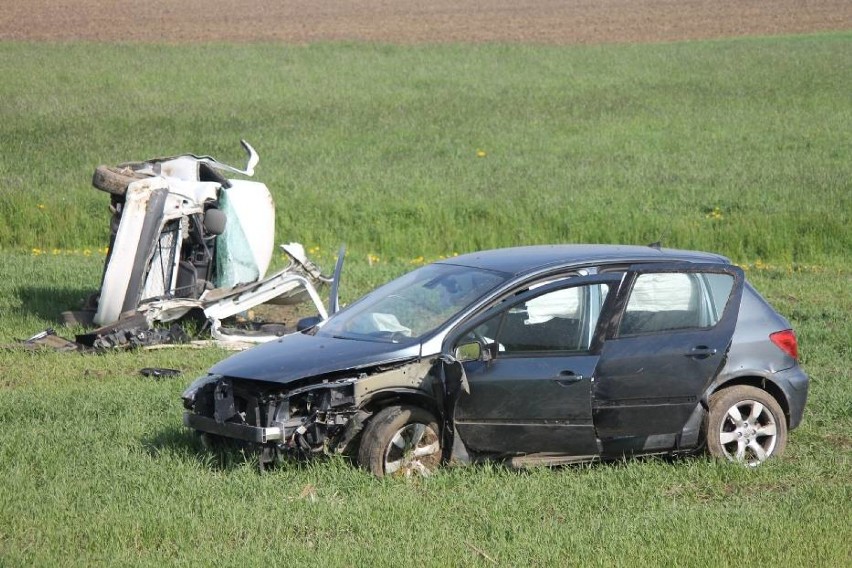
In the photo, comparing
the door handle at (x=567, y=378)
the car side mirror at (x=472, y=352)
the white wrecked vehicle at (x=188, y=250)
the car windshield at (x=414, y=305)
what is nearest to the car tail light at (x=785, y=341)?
the door handle at (x=567, y=378)

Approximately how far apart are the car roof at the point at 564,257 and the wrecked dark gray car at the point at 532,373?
0.07 ft

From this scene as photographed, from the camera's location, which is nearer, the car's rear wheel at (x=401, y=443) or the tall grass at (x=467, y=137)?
the car's rear wheel at (x=401, y=443)

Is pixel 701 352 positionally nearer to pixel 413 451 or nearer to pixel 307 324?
pixel 413 451

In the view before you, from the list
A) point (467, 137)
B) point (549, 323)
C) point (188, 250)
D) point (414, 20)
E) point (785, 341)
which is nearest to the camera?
point (549, 323)

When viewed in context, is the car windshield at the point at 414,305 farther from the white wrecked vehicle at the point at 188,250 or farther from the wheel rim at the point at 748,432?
the white wrecked vehicle at the point at 188,250

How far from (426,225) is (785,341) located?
13293 mm

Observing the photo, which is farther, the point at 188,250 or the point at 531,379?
the point at 188,250

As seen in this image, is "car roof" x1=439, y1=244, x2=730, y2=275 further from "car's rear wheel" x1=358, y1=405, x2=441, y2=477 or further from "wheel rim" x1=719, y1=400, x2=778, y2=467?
"car's rear wheel" x1=358, y1=405, x2=441, y2=477

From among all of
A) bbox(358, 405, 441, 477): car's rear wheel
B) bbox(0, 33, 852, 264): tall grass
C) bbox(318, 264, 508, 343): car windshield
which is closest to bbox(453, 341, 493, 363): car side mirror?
bbox(318, 264, 508, 343): car windshield

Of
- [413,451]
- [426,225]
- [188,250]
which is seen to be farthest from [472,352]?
[426,225]

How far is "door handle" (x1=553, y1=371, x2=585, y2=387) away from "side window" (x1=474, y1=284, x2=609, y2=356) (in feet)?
0.61

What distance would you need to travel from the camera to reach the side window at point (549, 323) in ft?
26.3

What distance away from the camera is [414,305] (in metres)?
8.48

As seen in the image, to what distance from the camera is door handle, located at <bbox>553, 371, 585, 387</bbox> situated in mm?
7926
